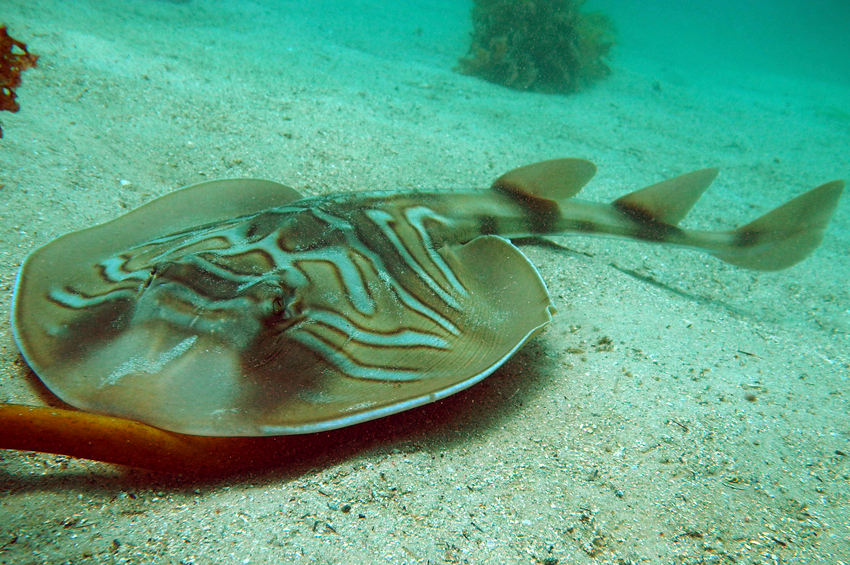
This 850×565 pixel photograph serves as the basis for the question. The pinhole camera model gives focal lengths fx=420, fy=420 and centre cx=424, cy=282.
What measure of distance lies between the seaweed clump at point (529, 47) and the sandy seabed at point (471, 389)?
327 cm

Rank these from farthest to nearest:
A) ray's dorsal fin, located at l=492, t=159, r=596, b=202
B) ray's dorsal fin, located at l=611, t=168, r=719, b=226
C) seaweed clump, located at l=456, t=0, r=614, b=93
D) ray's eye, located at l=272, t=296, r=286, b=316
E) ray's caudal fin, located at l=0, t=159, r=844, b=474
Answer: seaweed clump, located at l=456, t=0, r=614, b=93, ray's dorsal fin, located at l=611, t=168, r=719, b=226, ray's dorsal fin, located at l=492, t=159, r=596, b=202, ray's eye, located at l=272, t=296, r=286, b=316, ray's caudal fin, located at l=0, t=159, r=844, b=474

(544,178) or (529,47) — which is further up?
(529,47)

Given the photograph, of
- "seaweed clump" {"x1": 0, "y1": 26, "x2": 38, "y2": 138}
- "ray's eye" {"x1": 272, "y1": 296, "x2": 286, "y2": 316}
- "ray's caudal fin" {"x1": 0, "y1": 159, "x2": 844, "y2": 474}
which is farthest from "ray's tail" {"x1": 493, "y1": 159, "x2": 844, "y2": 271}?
"seaweed clump" {"x1": 0, "y1": 26, "x2": 38, "y2": 138}

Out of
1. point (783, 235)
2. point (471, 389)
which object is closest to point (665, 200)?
point (783, 235)

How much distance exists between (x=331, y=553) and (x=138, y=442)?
0.80 metres

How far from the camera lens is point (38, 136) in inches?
144

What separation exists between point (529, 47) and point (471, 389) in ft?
34.0

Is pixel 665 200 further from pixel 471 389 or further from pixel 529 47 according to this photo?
pixel 529 47

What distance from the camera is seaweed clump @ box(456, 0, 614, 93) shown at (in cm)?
1003

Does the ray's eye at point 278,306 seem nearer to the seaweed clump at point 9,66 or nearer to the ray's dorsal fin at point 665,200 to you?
the seaweed clump at point 9,66

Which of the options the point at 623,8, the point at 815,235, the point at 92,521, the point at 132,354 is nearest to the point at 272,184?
the point at 132,354

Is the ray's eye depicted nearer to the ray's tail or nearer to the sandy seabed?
the sandy seabed

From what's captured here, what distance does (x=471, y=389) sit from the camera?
2.34m

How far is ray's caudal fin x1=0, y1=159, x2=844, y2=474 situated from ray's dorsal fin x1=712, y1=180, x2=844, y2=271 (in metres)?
2.89
